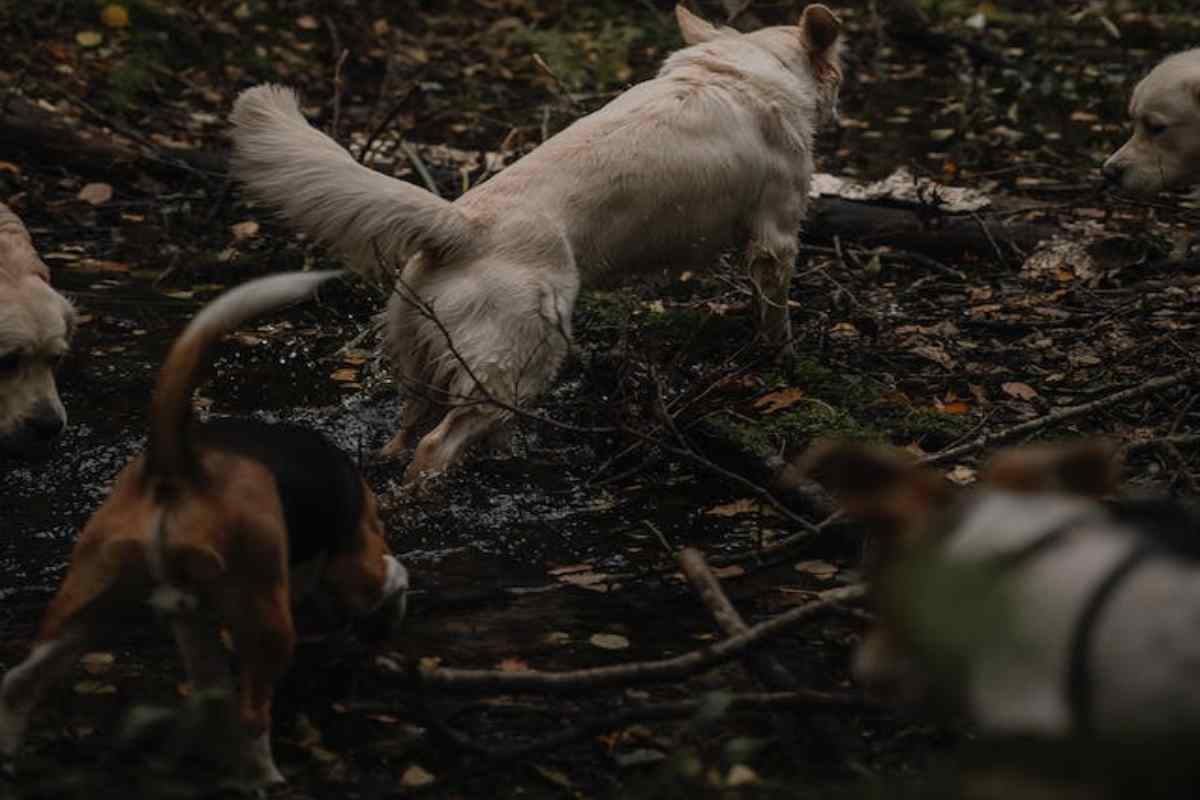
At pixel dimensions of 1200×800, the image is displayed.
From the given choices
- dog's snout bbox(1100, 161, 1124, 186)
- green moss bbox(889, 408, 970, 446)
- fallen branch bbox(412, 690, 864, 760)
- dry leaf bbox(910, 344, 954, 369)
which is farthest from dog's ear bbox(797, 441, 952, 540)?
dog's snout bbox(1100, 161, 1124, 186)

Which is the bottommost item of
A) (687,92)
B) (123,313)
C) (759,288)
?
(123,313)

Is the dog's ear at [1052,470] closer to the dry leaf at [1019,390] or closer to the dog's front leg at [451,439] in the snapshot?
the dog's front leg at [451,439]

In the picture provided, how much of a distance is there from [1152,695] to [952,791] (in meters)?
0.37

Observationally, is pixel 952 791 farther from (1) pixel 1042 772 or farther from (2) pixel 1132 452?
(2) pixel 1132 452

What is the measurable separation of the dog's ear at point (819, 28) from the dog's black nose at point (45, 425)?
356 centimetres

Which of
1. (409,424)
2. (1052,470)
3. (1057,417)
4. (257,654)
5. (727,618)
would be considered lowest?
(409,424)

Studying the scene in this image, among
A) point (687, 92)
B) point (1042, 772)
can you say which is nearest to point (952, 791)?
point (1042, 772)

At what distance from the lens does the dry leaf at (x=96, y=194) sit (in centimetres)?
929

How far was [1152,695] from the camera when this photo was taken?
2.35 metres

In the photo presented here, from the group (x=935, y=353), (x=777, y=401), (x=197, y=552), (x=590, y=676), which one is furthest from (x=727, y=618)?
(x=935, y=353)

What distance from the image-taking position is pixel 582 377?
6.96 metres

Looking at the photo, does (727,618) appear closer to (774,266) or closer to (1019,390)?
(1019,390)

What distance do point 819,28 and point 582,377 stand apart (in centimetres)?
186

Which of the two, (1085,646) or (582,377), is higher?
(1085,646)
